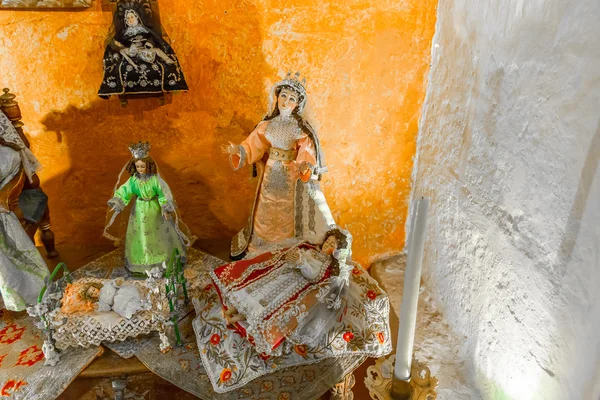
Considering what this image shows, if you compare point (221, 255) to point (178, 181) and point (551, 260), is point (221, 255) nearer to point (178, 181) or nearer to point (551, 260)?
point (178, 181)

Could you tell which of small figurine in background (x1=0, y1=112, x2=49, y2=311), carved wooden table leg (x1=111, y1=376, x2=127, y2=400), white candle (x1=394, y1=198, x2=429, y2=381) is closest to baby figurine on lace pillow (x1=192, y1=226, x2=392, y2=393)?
carved wooden table leg (x1=111, y1=376, x2=127, y2=400)

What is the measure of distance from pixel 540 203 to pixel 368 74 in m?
1.45

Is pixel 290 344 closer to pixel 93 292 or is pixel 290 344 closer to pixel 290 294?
pixel 290 294

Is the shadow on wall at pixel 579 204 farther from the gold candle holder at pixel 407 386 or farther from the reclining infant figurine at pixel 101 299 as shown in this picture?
the reclining infant figurine at pixel 101 299

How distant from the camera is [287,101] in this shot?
2.57 m

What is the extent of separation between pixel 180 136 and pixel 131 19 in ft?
2.35

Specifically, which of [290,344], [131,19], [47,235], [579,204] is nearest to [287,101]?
[131,19]

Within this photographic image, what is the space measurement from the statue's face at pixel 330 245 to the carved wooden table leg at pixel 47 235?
1595 millimetres

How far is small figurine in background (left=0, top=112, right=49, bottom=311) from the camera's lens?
2.39 metres

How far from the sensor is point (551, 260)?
1.76 metres

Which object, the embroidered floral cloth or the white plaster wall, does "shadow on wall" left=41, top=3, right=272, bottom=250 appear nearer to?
the embroidered floral cloth

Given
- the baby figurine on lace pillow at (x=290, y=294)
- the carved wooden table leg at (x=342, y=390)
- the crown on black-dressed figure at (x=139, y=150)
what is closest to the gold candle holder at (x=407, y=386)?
the baby figurine on lace pillow at (x=290, y=294)

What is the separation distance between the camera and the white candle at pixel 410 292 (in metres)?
1.06

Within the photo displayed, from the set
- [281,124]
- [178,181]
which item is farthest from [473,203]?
[178,181]
